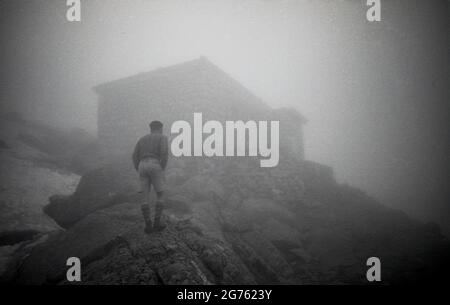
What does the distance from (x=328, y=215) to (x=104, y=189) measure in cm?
1006

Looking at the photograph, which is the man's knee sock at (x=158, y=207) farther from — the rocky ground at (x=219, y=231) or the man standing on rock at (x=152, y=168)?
the rocky ground at (x=219, y=231)

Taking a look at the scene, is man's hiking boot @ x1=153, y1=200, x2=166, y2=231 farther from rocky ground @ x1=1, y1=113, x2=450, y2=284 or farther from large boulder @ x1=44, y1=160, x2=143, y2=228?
large boulder @ x1=44, y1=160, x2=143, y2=228

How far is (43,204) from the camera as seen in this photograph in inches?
438

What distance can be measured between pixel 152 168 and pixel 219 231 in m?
3.39

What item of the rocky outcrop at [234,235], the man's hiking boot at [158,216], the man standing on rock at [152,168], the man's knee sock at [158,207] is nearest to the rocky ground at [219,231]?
the rocky outcrop at [234,235]

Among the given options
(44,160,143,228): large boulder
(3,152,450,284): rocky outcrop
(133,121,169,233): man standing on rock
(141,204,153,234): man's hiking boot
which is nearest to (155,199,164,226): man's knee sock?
(133,121,169,233): man standing on rock

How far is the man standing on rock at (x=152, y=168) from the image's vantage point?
18.9ft

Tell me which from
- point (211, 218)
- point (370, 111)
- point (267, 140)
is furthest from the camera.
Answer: point (370, 111)

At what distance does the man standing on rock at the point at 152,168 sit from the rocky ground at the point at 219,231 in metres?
0.63

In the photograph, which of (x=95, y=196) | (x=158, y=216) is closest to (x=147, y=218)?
(x=158, y=216)
